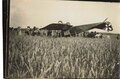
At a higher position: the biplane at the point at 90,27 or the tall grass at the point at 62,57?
the biplane at the point at 90,27

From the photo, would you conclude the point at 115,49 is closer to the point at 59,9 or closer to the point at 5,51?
the point at 59,9

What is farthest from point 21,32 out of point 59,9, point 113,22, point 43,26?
point 113,22

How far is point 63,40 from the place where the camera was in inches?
42.2

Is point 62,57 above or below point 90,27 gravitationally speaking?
below

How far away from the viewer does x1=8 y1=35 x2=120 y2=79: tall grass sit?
105 cm

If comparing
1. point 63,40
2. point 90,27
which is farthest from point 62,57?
point 90,27

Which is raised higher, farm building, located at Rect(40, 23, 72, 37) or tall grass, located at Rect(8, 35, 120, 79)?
farm building, located at Rect(40, 23, 72, 37)

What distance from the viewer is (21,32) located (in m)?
1.09

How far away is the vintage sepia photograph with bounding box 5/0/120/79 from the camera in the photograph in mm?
1052

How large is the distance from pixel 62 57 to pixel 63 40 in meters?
0.08

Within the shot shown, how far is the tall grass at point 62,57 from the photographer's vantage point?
1.05m

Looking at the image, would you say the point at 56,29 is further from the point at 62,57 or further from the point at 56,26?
the point at 62,57

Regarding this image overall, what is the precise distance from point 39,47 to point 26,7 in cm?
21

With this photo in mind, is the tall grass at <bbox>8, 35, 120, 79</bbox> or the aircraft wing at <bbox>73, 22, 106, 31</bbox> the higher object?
the aircraft wing at <bbox>73, 22, 106, 31</bbox>
